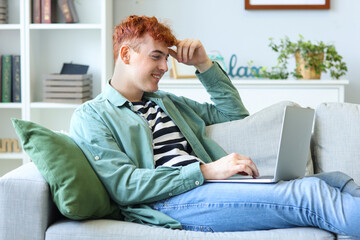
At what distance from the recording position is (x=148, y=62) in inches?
76.5

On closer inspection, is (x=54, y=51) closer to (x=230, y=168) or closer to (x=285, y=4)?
(x=285, y=4)

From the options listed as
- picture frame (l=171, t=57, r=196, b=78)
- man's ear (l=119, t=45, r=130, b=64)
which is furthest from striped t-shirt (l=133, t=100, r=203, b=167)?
picture frame (l=171, t=57, r=196, b=78)

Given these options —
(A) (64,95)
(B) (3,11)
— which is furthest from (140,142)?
(B) (3,11)

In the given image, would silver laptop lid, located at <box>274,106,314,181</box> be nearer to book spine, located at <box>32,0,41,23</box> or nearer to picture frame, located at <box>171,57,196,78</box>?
picture frame, located at <box>171,57,196,78</box>

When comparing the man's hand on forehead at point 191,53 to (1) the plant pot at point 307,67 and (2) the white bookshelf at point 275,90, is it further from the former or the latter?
(1) the plant pot at point 307,67

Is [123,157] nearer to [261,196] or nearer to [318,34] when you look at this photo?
[261,196]

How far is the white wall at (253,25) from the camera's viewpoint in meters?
3.45

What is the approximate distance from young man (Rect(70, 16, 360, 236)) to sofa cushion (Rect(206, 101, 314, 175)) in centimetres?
8

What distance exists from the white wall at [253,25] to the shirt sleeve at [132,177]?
1928 millimetres

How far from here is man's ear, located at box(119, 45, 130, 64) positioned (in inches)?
77.2

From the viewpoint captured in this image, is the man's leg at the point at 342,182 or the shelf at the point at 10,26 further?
the shelf at the point at 10,26

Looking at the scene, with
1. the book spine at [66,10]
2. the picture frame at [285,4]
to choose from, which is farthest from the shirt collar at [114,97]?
the picture frame at [285,4]

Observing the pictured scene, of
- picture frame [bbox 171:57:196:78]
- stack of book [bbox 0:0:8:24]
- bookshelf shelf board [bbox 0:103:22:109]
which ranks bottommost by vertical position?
bookshelf shelf board [bbox 0:103:22:109]

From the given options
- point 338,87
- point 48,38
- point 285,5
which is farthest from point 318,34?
point 48,38
